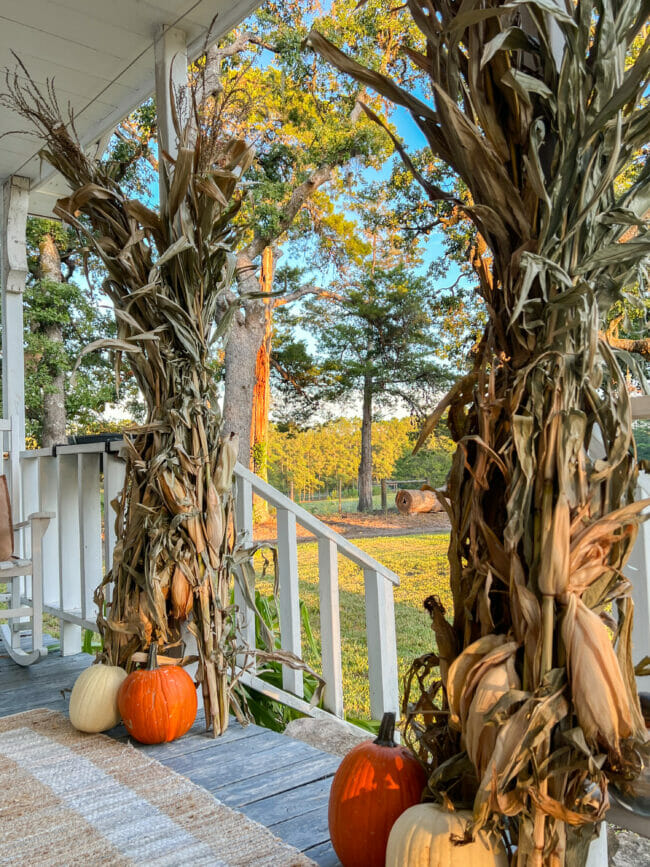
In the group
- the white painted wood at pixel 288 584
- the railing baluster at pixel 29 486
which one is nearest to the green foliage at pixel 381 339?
the railing baluster at pixel 29 486

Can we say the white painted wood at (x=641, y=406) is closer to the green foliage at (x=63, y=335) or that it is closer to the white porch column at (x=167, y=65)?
the white porch column at (x=167, y=65)

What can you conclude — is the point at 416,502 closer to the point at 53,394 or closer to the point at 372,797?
the point at 53,394

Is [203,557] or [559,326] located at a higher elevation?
[559,326]

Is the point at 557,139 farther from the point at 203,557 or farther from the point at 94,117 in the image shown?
the point at 94,117

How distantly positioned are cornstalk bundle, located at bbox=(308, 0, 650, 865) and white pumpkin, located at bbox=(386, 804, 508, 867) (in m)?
0.03

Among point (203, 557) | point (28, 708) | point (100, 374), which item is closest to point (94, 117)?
point (203, 557)

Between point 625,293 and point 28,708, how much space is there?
1.97m

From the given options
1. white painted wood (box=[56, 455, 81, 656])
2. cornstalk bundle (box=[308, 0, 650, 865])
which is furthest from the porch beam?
cornstalk bundle (box=[308, 0, 650, 865])

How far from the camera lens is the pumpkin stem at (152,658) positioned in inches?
66.5

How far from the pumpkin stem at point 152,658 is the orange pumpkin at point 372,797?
75 centimetres

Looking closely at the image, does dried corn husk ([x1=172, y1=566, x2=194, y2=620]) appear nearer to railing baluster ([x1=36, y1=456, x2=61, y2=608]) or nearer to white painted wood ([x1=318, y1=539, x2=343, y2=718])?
white painted wood ([x1=318, y1=539, x2=343, y2=718])

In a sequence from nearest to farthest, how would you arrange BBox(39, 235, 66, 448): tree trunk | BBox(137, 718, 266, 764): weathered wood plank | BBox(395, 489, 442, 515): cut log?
BBox(137, 718, 266, 764): weathered wood plank < BBox(39, 235, 66, 448): tree trunk < BBox(395, 489, 442, 515): cut log

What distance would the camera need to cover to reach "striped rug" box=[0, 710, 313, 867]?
1191 millimetres

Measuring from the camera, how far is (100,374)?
8844 mm
